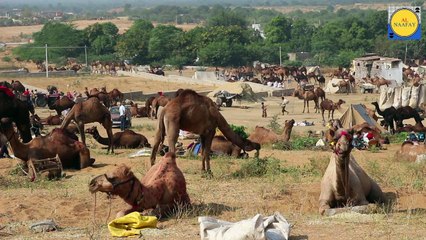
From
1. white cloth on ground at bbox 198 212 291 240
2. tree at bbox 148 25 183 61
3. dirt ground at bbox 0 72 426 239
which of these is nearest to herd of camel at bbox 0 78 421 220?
dirt ground at bbox 0 72 426 239

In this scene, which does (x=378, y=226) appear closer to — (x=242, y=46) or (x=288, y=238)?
(x=288, y=238)

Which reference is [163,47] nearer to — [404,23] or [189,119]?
[404,23]

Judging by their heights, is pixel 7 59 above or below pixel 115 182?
below

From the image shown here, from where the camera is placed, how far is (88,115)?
1898cm

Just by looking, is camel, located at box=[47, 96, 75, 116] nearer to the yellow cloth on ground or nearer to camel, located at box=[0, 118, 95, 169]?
camel, located at box=[0, 118, 95, 169]

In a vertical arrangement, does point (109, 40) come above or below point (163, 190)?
below

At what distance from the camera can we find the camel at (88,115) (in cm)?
1881

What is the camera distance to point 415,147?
57.3 feet

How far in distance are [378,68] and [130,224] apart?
5020 cm

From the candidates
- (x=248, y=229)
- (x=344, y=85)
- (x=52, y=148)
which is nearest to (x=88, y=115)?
(x=52, y=148)

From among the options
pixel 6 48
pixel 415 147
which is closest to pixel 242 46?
pixel 6 48

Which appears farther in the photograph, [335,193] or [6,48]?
[6,48]

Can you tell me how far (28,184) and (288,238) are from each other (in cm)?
607

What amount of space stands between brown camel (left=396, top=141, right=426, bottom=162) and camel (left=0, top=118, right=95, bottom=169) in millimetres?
6512
